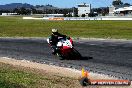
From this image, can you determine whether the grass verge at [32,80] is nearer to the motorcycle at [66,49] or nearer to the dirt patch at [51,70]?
the dirt patch at [51,70]

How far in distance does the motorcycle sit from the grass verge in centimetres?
457

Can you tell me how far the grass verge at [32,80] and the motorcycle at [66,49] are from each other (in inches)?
180

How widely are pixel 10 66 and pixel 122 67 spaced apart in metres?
5.01

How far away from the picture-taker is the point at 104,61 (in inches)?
768

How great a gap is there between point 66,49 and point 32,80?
722 cm

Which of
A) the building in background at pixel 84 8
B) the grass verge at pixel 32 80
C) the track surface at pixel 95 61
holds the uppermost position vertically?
the grass verge at pixel 32 80

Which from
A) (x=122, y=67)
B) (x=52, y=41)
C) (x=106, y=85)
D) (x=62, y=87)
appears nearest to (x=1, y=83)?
(x=62, y=87)

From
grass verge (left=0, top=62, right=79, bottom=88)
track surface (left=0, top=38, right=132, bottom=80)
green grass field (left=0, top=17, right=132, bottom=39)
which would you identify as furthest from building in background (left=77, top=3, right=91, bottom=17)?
grass verge (left=0, top=62, right=79, bottom=88)

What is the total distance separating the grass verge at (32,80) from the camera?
12.9 metres

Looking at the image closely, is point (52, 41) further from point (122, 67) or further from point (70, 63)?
point (122, 67)

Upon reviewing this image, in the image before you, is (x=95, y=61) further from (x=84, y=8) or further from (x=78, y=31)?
(x=84, y=8)

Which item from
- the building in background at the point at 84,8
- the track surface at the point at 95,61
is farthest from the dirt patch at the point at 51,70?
the building in background at the point at 84,8

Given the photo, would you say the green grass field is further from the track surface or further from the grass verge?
the grass verge

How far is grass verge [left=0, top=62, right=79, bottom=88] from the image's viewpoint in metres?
12.9
